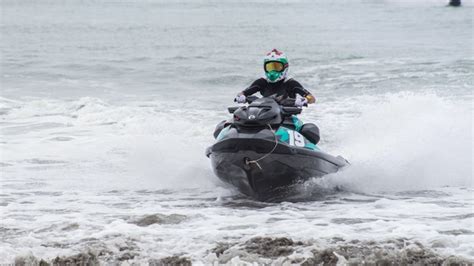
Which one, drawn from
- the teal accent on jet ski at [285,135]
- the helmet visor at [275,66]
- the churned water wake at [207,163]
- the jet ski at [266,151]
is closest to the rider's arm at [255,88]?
the helmet visor at [275,66]

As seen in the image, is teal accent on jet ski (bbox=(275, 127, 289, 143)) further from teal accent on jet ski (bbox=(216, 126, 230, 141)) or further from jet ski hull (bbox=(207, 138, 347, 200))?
teal accent on jet ski (bbox=(216, 126, 230, 141))

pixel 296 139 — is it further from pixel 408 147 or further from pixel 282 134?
pixel 408 147

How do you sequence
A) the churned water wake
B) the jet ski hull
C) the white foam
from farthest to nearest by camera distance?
the white foam, the jet ski hull, the churned water wake

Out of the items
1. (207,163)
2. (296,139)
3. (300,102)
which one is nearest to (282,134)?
(296,139)

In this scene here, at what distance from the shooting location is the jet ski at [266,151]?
7820 millimetres

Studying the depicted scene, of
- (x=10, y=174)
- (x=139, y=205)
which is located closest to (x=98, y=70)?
(x=10, y=174)

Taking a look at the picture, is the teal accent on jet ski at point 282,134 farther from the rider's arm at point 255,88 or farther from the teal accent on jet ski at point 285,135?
the rider's arm at point 255,88

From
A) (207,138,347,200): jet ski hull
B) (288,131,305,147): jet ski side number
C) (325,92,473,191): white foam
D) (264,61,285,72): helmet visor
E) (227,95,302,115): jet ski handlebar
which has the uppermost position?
(264,61,285,72): helmet visor

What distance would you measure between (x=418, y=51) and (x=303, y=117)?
1444cm

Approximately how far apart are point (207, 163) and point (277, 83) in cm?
194

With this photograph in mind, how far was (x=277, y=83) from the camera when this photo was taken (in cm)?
888

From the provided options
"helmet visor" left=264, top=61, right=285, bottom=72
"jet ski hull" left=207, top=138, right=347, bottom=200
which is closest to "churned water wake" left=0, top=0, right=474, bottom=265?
"jet ski hull" left=207, top=138, right=347, bottom=200

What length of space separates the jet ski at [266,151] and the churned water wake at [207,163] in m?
0.26

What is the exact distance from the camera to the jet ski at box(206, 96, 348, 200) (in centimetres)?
782
